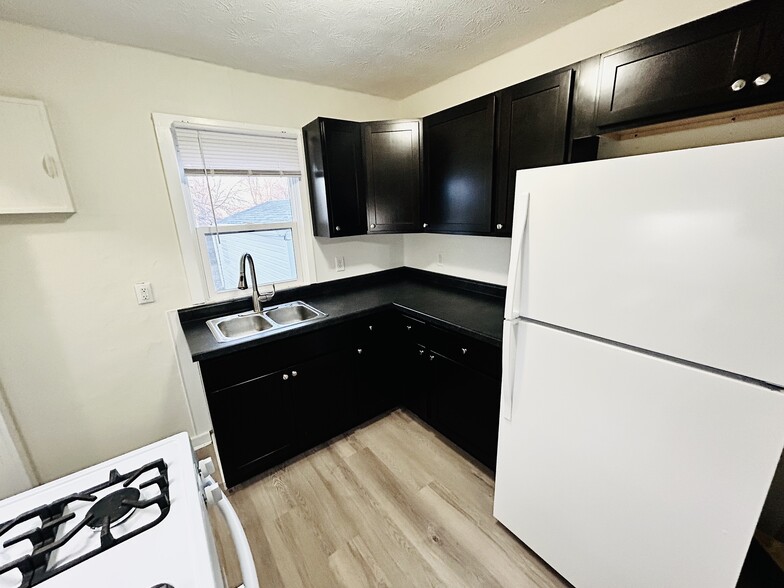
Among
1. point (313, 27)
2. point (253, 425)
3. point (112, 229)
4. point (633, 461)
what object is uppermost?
point (313, 27)

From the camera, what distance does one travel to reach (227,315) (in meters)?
2.12

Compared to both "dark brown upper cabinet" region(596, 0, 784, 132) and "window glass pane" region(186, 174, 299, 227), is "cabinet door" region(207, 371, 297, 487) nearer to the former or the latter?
"window glass pane" region(186, 174, 299, 227)

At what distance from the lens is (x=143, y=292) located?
6.02 feet

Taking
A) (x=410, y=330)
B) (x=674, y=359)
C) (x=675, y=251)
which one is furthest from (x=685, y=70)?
(x=410, y=330)

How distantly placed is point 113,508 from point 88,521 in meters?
0.04

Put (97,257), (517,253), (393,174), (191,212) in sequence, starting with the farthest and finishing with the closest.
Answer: (393,174), (191,212), (97,257), (517,253)

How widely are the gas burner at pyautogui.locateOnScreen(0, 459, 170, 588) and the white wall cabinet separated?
1463mm

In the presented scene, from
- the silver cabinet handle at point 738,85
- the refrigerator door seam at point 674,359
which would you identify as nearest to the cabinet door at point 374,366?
the refrigerator door seam at point 674,359

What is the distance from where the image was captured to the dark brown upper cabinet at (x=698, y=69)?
988 millimetres

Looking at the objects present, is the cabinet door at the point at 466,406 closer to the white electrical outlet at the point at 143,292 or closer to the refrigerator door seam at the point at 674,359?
the refrigerator door seam at the point at 674,359

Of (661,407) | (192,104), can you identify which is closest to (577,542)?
Answer: (661,407)

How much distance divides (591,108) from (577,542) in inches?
70.1

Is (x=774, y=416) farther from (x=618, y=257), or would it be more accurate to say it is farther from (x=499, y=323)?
(x=499, y=323)

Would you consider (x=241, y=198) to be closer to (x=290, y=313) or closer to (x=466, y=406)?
(x=290, y=313)
